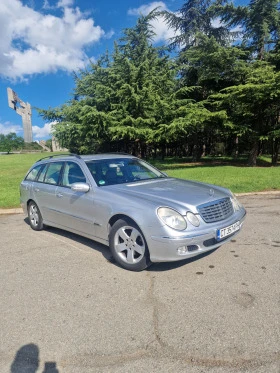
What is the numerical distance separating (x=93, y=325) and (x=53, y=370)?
551 mm

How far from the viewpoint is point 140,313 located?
2.69 m

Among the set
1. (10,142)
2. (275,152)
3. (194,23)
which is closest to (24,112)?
(10,142)

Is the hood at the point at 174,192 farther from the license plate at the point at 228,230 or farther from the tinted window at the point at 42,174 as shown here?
the tinted window at the point at 42,174

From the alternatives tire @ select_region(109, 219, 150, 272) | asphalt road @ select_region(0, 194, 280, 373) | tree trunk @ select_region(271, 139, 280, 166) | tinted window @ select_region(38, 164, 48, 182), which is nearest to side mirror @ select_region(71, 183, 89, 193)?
tire @ select_region(109, 219, 150, 272)

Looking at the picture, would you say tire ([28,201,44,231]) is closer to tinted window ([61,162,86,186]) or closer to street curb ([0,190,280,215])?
tinted window ([61,162,86,186])

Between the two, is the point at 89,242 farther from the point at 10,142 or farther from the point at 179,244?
the point at 10,142

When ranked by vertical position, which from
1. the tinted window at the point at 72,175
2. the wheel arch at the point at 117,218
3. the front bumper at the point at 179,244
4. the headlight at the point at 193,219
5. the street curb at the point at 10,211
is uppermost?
the tinted window at the point at 72,175

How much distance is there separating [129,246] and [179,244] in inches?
29.9

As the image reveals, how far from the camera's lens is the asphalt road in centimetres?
211

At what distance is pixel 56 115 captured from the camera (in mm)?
19219

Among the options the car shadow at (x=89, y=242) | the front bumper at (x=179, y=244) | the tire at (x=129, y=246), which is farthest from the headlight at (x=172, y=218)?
the car shadow at (x=89, y=242)

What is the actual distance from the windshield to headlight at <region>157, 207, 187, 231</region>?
1.23m

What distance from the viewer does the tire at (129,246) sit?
3.48 meters

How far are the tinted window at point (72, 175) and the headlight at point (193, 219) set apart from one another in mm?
1871
